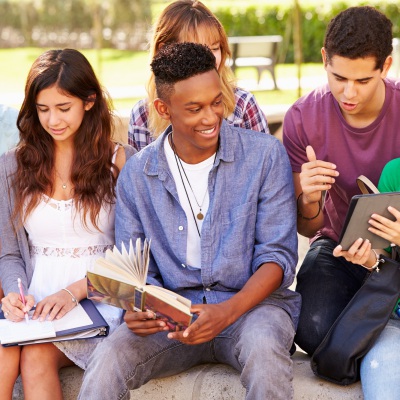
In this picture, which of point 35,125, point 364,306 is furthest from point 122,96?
point 364,306

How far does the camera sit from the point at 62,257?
11.9 ft

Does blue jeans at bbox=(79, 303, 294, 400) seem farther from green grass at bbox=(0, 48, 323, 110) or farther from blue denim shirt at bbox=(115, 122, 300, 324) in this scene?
green grass at bbox=(0, 48, 323, 110)

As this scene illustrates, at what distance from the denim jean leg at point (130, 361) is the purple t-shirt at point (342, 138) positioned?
0.98m

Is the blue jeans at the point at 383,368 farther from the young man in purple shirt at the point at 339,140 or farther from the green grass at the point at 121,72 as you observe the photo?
the green grass at the point at 121,72

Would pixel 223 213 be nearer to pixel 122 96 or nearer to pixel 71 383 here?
pixel 71 383

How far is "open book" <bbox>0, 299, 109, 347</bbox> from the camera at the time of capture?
10.5 feet

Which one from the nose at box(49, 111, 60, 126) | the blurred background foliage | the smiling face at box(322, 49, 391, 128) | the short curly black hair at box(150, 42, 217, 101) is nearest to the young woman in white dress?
the nose at box(49, 111, 60, 126)

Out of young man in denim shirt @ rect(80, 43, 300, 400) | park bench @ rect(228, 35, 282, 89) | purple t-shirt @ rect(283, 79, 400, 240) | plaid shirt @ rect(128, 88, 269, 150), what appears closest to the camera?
young man in denim shirt @ rect(80, 43, 300, 400)

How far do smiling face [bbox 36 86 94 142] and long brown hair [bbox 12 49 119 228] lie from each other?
3cm

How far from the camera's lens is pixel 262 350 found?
2912 mm

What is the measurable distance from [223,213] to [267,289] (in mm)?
373

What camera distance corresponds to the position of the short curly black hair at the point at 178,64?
3201 mm

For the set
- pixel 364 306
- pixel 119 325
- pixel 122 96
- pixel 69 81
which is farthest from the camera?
pixel 122 96

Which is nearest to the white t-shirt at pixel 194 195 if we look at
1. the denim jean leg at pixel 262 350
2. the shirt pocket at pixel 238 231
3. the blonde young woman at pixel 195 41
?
the shirt pocket at pixel 238 231
